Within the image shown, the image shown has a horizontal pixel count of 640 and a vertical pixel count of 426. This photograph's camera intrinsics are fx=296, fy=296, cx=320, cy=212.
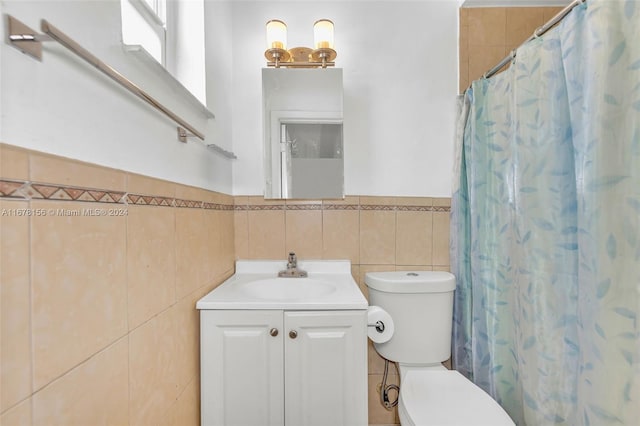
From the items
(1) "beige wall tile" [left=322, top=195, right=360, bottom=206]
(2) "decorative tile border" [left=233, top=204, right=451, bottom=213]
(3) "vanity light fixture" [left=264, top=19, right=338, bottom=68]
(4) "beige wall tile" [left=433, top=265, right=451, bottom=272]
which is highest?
(3) "vanity light fixture" [left=264, top=19, right=338, bottom=68]

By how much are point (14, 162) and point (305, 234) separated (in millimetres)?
1240

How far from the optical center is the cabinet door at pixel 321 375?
3.59 ft

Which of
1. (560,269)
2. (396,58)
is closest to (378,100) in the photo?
(396,58)

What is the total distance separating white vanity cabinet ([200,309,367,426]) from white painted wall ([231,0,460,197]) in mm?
794

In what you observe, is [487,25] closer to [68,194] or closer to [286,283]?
[286,283]

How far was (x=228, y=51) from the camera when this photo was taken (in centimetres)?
158

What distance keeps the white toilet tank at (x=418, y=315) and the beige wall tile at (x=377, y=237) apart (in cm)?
21

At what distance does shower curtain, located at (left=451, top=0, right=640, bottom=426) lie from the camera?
2.54 feet

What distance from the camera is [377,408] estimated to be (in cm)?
161

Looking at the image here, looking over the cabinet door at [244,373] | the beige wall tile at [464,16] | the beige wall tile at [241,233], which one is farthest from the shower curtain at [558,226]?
the beige wall tile at [241,233]

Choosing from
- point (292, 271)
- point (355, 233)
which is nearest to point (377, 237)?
point (355, 233)

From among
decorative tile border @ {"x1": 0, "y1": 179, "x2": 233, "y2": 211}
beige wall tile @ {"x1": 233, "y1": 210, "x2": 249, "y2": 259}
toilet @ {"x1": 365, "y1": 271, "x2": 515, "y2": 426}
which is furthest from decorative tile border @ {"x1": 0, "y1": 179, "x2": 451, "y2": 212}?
toilet @ {"x1": 365, "y1": 271, "x2": 515, "y2": 426}

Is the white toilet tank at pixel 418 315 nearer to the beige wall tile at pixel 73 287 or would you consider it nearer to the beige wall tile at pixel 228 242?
the beige wall tile at pixel 228 242

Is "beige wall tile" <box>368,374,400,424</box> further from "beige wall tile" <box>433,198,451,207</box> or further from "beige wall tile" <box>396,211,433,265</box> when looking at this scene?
"beige wall tile" <box>433,198,451,207</box>
